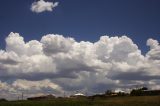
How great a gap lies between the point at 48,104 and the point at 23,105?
17.0ft

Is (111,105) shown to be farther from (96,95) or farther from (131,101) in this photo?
(96,95)

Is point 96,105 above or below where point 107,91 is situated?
below

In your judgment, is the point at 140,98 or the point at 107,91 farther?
the point at 107,91

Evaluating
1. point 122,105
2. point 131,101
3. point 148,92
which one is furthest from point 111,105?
point 148,92

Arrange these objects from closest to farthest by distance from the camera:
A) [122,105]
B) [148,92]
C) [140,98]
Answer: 1. [122,105]
2. [140,98]
3. [148,92]

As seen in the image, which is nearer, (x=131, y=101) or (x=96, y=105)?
(x=96, y=105)

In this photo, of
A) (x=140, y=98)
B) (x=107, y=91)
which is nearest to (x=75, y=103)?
(x=140, y=98)

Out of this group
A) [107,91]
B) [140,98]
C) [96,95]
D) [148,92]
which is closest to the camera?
[140,98]

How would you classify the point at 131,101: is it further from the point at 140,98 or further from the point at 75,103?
the point at 75,103

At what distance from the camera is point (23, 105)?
246 ft

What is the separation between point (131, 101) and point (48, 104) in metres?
17.4

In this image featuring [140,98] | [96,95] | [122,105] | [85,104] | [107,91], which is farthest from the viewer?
[107,91]

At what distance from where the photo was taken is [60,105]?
2859 inches

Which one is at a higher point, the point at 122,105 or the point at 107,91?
the point at 107,91
